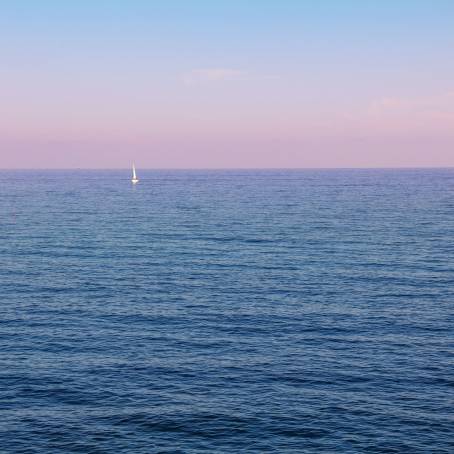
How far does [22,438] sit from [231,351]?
22.5 meters

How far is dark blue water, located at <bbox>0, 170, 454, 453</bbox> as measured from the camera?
45.5 m

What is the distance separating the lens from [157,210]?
185m

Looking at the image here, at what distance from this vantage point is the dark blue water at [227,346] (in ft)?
149

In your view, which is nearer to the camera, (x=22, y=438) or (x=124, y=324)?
(x=22, y=438)

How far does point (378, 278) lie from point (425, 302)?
1367 centimetres

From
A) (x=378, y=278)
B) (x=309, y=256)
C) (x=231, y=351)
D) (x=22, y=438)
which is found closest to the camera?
(x=22, y=438)

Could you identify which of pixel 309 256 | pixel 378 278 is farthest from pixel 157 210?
pixel 378 278

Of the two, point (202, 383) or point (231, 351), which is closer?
point (202, 383)

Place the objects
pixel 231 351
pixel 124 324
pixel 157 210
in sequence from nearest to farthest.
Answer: pixel 231 351
pixel 124 324
pixel 157 210

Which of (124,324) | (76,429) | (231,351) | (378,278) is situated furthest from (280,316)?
(76,429)

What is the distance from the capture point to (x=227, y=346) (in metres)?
62.1

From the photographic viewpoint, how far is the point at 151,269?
9806 cm

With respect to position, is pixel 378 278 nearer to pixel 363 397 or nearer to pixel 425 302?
pixel 425 302

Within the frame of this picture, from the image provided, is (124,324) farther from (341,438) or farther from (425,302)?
(425,302)
